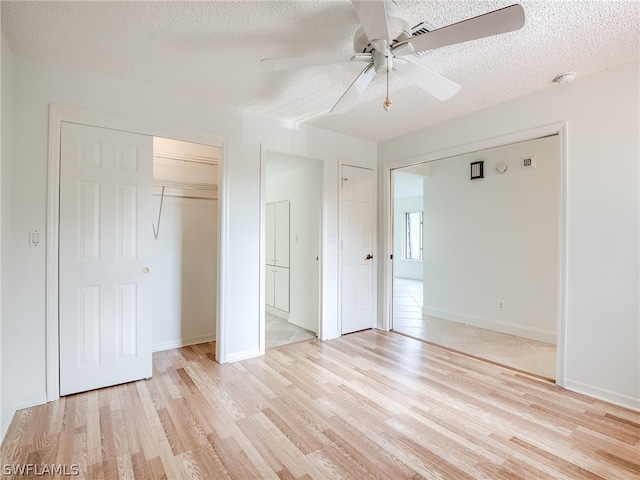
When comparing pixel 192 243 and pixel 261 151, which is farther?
pixel 192 243

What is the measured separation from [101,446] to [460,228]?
447 centimetres

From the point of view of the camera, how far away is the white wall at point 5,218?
6.35 feet

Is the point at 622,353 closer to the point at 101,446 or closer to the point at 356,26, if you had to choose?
the point at 356,26

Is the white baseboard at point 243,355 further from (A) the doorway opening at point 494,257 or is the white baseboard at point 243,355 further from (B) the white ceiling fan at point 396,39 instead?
(B) the white ceiling fan at point 396,39

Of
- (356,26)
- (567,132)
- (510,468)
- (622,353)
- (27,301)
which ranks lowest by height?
(510,468)

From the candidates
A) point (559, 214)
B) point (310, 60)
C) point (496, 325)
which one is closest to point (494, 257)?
point (496, 325)

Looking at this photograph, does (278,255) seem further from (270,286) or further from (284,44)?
(284,44)

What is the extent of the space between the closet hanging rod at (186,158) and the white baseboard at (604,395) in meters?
4.02

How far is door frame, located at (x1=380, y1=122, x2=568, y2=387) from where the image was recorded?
259cm

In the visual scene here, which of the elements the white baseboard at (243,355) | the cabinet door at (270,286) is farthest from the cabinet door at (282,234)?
the white baseboard at (243,355)

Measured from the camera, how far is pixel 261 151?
10.8 feet

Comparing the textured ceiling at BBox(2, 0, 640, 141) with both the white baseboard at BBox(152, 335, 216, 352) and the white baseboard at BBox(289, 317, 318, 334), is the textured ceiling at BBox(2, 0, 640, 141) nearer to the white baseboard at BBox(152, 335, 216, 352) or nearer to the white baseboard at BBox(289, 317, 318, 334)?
the white baseboard at BBox(152, 335, 216, 352)

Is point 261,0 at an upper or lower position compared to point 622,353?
upper

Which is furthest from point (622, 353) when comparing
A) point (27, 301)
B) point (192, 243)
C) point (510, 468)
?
point (27, 301)
